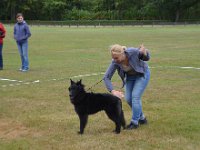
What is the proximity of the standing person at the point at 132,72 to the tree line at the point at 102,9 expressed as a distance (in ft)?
292

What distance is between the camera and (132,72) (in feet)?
27.1

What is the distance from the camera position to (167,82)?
14359 millimetres

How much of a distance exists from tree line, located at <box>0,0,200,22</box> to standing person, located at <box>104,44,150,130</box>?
89.1 meters

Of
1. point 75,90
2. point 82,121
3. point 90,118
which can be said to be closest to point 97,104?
point 82,121

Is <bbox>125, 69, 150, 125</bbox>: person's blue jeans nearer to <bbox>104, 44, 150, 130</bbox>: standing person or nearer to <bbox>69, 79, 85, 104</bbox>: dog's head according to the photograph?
<bbox>104, 44, 150, 130</bbox>: standing person

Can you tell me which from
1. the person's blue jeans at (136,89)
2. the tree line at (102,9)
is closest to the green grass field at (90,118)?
the person's blue jeans at (136,89)

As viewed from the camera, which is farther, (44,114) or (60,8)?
(60,8)

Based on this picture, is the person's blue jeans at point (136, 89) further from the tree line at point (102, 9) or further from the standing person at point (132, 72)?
the tree line at point (102, 9)

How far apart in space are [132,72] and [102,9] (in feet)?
326

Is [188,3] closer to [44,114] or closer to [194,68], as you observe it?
[194,68]

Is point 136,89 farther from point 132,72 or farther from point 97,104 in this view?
point 97,104

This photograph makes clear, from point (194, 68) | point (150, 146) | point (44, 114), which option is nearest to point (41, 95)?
point (44, 114)

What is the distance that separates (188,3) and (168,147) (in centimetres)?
9420

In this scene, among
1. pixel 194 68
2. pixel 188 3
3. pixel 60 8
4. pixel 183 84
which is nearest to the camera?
pixel 183 84
